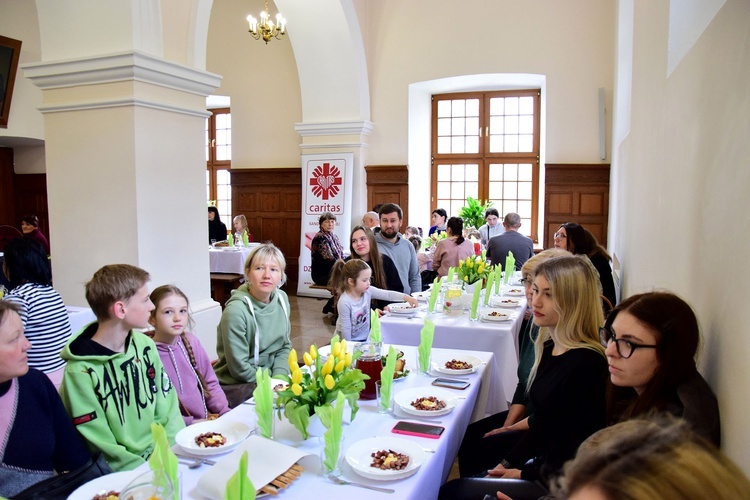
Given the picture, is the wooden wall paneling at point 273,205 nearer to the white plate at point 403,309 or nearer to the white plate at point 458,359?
the white plate at point 403,309

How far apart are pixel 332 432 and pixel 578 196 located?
25.0 ft

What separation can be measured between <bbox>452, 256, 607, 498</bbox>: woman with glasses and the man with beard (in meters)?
2.64

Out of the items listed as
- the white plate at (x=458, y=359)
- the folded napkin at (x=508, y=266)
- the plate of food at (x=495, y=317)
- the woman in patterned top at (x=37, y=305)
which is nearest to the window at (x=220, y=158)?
the folded napkin at (x=508, y=266)

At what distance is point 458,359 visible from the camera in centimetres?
288

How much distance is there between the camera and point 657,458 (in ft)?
1.95

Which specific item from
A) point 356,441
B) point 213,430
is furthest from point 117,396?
point 356,441

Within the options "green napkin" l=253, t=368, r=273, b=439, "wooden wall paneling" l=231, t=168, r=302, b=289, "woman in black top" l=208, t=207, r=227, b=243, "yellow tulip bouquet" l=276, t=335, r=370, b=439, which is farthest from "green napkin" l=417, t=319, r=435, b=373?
"woman in black top" l=208, t=207, r=227, b=243

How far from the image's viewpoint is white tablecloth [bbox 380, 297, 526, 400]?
3664mm

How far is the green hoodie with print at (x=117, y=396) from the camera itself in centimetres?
199

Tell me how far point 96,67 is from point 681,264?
392 centimetres

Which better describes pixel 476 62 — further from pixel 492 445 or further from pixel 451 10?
pixel 492 445

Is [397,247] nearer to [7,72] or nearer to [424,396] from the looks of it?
[424,396]

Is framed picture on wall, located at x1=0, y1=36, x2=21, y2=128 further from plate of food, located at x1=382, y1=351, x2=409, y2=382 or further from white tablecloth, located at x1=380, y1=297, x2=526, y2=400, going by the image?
plate of food, located at x1=382, y1=351, x2=409, y2=382

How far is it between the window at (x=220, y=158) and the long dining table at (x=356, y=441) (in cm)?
964
